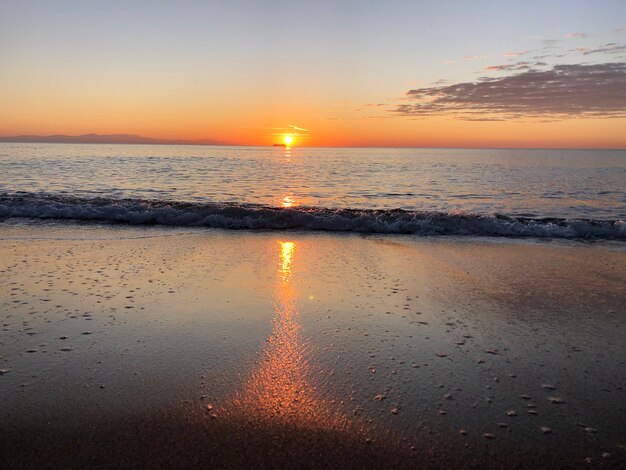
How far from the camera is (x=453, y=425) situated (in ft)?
10.0

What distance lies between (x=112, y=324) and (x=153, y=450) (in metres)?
2.45

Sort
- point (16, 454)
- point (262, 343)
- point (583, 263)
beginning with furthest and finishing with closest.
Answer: point (583, 263), point (262, 343), point (16, 454)

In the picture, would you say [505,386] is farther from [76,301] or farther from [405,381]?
[76,301]

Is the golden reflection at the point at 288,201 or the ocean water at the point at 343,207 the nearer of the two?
the ocean water at the point at 343,207

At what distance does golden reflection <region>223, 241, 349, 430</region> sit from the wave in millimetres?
7788

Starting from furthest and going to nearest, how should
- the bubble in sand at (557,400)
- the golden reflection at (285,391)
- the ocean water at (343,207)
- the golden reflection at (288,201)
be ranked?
the golden reflection at (288,201) < the ocean water at (343,207) < the bubble in sand at (557,400) < the golden reflection at (285,391)

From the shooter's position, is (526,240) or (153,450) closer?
(153,450)

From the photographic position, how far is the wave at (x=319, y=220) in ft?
39.0

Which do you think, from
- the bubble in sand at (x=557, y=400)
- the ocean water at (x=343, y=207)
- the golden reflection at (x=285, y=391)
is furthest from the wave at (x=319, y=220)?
the bubble in sand at (x=557, y=400)

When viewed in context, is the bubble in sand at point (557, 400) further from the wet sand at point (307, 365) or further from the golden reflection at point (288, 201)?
the golden reflection at point (288, 201)

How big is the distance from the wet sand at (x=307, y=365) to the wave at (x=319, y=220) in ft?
14.3

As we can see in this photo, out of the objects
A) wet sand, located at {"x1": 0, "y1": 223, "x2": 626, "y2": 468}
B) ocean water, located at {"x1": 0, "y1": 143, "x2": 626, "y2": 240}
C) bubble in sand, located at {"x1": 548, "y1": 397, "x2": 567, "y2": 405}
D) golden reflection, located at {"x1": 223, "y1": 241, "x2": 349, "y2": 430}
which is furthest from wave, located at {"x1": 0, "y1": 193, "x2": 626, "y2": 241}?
bubble in sand, located at {"x1": 548, "y1": 397, "x2": 567, "y2": 405}

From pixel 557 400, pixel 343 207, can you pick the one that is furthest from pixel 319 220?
pixel 557 400

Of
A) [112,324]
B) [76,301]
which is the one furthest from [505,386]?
[76,301]
